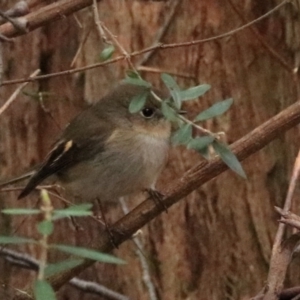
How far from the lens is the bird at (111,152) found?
6.47ft

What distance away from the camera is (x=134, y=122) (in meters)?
2.05

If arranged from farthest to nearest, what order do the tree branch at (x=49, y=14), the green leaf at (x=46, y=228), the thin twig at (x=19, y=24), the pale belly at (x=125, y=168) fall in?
the pale belly at (x=125, y=168) < the tree branch at (x=49, y=14) < the thin twig at (x=19, y=24) < the green leaf at (x=46, y=228)

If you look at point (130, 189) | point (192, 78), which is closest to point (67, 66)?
point (192, 78)

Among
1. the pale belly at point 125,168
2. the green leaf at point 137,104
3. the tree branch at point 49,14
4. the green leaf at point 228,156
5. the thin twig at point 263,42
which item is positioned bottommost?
the green leaf at point 228,156

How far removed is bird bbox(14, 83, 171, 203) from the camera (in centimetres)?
197

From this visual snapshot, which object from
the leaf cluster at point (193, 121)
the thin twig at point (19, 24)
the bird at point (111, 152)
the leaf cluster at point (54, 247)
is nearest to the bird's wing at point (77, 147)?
the bird at point (111, 152)

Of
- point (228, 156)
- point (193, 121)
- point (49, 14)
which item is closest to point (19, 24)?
point (49, 14)

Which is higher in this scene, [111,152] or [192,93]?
[111,152]

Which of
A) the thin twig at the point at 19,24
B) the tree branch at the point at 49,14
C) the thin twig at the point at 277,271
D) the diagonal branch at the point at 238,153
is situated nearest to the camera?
the thin twig at the point at 277,271

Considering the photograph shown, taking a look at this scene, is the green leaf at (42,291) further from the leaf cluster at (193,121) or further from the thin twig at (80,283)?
the thin twig at (80,283)

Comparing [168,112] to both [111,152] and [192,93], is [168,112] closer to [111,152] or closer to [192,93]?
[192,93]

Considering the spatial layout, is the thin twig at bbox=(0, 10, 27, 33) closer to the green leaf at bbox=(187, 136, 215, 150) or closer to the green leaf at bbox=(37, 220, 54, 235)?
the green leaf at bbox=(187, 136, 215, 150)

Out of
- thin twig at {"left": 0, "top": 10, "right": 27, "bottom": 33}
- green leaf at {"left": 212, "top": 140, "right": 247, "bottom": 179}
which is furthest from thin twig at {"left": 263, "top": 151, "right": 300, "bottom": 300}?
thin twig at {"left": 0, "top": 10, "right": 27, "bottom": 33}

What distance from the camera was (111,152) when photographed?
→ 1985mm
